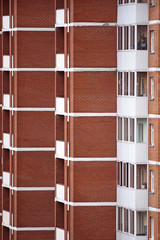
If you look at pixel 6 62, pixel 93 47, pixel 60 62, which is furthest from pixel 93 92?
pixel 6 62

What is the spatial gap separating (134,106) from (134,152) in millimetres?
2415

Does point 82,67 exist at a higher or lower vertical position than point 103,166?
higher

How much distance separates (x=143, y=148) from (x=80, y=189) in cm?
482

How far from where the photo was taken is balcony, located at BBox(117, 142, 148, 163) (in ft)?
197

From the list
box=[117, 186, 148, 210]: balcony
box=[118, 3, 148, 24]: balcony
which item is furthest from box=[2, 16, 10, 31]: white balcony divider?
box=[117, 186, 148, 210]: balcony

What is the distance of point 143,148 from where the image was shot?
60094mm

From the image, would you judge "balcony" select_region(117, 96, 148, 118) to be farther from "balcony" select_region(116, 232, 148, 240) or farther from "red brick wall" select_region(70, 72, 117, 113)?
"balcony" select_region(116, 232, 148, 240)

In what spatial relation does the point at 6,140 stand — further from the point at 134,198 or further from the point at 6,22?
the point at 134,198

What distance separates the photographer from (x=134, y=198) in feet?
198

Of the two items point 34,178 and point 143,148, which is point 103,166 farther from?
point 34,178

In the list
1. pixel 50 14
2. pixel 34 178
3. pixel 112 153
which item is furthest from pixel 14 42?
pixel 112 153

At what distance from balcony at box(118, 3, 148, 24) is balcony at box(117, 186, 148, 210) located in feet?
29.1

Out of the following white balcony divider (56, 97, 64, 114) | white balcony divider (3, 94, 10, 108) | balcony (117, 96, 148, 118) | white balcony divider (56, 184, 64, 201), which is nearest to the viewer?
balcony (117, 96, 148, 118)

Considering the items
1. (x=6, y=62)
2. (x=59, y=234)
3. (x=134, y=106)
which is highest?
(x=6, y=62)
